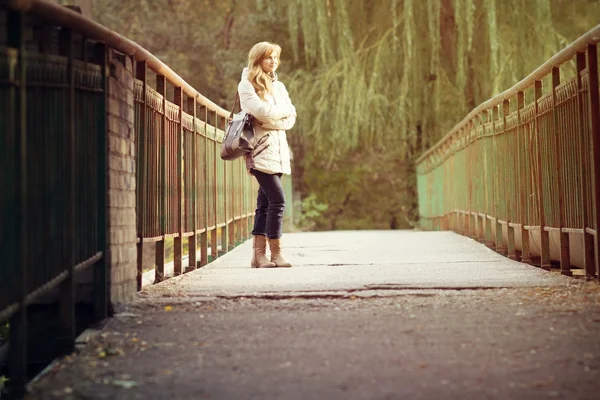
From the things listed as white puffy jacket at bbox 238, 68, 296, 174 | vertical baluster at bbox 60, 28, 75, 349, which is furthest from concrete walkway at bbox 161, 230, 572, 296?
vertical baluster at bbox 60, 28, 75, 349

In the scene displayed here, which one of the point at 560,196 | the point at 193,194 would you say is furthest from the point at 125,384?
the point at 193,194

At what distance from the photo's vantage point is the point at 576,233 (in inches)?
253

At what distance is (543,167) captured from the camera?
719cm

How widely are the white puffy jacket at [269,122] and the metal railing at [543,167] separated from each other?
1.83 metres

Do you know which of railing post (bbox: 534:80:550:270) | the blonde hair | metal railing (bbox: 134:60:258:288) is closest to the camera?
metal railing (bbox: 134:60:258:288)

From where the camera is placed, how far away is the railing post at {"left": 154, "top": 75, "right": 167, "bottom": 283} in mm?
6777

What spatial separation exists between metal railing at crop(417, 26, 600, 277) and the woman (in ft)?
6.11

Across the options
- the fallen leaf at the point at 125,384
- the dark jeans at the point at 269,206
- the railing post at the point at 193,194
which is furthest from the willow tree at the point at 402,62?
the fallen leaf at the point at 125,384

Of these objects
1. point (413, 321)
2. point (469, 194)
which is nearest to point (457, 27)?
point (469, 194)

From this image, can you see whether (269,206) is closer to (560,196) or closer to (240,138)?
(240,138)

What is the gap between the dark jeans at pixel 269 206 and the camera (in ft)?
24.7

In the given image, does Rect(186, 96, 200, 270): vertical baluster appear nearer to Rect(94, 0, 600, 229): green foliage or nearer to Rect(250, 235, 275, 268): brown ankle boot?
Rect(250, 235, 275, 268): brown ankle boot

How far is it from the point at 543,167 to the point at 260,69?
7.21ft

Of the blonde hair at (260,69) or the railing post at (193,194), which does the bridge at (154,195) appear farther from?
the blonde hair at (260,69)
